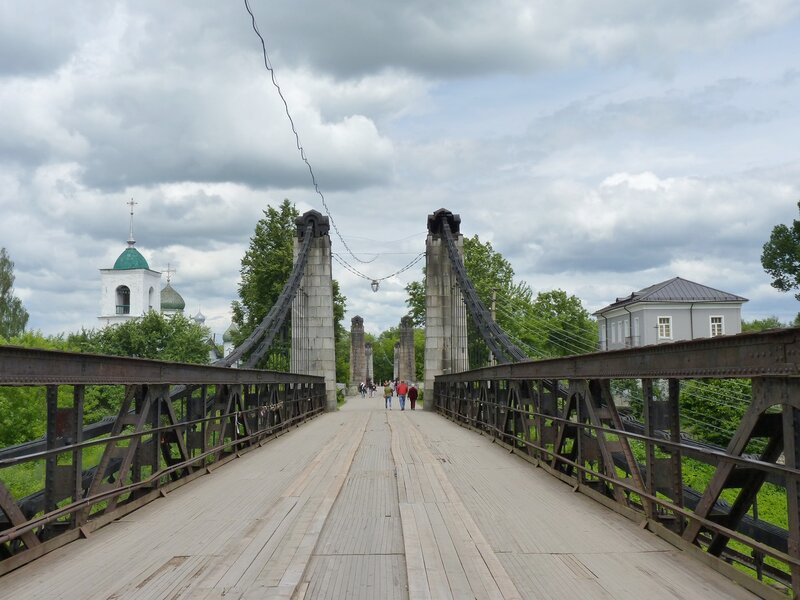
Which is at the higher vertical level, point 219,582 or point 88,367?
point 88,367

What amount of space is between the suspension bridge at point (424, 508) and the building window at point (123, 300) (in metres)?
84.8

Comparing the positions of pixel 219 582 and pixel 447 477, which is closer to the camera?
pixel 219 582

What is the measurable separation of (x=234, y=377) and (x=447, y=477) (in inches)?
141

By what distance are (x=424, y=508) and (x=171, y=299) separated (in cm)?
9926

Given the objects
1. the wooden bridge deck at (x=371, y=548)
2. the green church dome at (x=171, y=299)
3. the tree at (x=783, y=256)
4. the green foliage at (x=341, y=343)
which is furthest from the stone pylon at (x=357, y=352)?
the wooden bridge deck at (x=371, y=548)

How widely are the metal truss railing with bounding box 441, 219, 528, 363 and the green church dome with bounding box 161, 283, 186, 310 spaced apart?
73.8 m

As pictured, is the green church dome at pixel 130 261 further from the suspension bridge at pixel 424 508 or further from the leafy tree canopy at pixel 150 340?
the suspension bridge at pixel 424 508

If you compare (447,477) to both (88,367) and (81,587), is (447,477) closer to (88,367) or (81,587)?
(88,367)

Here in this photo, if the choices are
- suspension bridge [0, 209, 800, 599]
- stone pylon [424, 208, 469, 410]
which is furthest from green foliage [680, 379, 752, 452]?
suspension bridge [0, 209, 800, 599]

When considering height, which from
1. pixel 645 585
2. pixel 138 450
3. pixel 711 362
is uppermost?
pixel 711 362

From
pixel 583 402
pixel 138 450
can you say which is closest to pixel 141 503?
pixel 138 450

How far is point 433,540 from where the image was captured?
568 centimetres

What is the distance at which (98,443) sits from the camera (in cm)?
622

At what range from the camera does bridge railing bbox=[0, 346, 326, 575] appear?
5.12 meters
